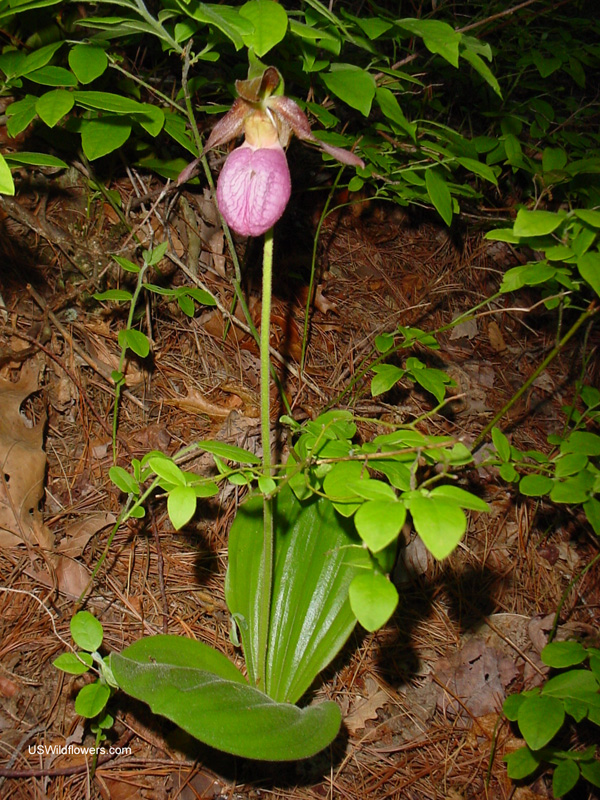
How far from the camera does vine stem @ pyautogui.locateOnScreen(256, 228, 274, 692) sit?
128cm

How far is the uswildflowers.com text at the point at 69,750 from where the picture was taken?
1.54m

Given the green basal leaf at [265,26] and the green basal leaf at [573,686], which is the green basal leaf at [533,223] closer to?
the green basal leaf at [265,26]

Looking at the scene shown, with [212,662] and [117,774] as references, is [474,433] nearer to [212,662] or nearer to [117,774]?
[212,662]

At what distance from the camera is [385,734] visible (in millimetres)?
1886

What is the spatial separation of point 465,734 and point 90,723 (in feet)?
4.27

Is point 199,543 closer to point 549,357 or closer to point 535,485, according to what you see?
point 535,485

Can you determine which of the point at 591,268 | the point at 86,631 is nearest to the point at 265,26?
the point at 591,268

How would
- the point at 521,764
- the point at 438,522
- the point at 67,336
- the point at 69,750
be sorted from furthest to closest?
the point at 67,336 → the point at 521,764 → the point at 69,750 → the point at 438,522

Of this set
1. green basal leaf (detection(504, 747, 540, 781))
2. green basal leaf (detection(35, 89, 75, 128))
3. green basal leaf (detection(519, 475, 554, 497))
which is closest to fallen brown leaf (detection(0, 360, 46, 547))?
green basal leaf (detection(35, 89, 75, 128))

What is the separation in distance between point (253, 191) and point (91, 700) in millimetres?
1260

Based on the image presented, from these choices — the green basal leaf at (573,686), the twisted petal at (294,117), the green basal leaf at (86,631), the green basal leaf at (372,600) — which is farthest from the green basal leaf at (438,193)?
the green basal leaf at (86,631)

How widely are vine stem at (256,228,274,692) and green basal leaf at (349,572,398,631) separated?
1.56ft

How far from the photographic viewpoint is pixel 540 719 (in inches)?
56.9

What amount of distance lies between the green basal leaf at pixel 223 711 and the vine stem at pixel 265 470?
0.22 m
